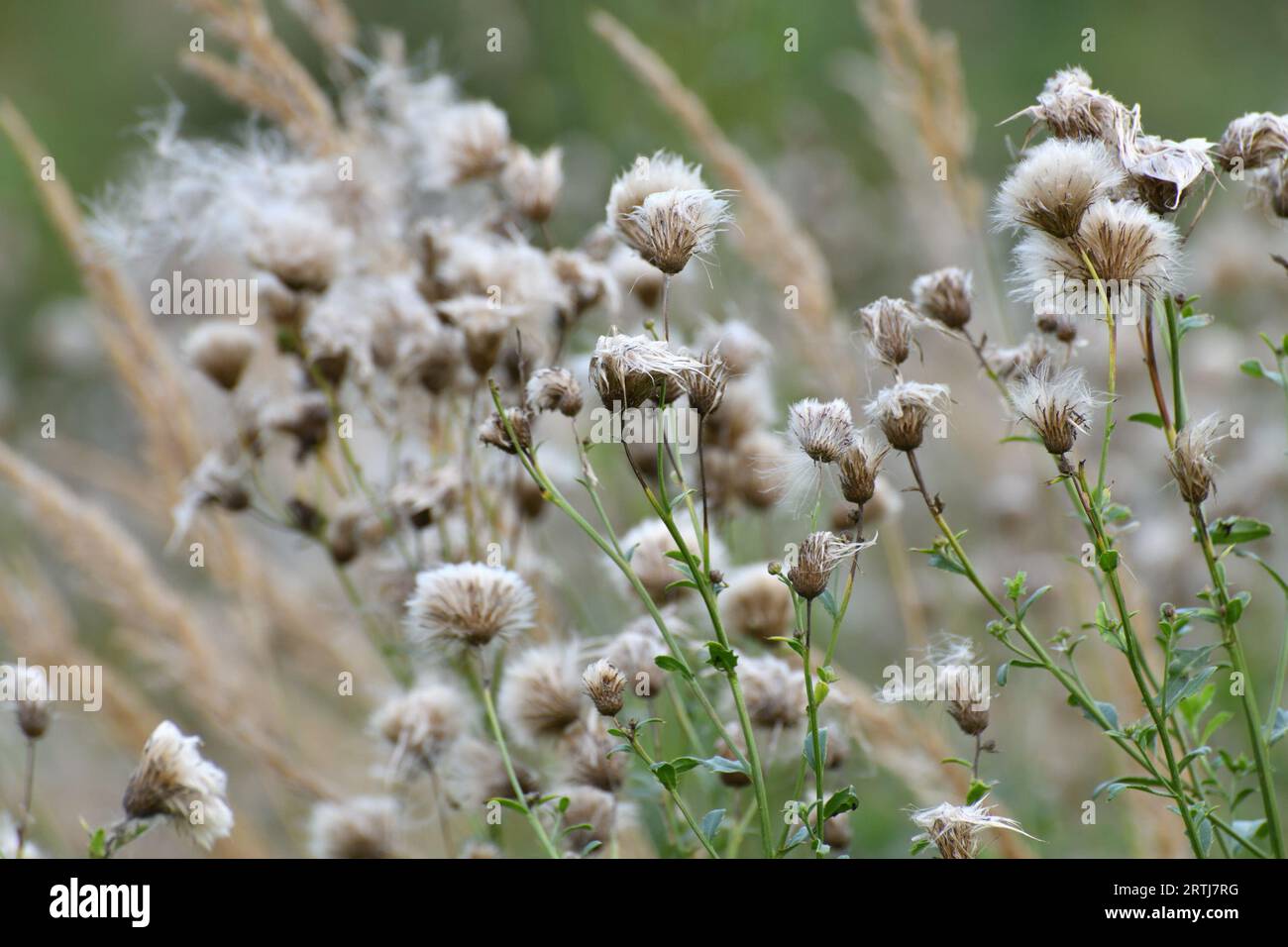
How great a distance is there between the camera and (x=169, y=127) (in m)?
1.49

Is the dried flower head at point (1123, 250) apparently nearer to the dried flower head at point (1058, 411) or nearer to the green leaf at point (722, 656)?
the dried flower head at point (1058, 411)

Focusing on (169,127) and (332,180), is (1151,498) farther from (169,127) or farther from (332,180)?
(169,127)

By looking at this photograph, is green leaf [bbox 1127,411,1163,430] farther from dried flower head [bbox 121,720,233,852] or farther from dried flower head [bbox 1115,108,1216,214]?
dried flower head [bbox 121,720,233,852]

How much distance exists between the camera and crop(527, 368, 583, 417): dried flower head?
0.93 meters

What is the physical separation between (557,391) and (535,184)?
1.32ft

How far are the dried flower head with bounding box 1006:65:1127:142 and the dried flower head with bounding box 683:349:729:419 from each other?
0.26 metres

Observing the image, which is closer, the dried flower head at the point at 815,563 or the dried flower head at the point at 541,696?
the dried flower head at the point at 815,563

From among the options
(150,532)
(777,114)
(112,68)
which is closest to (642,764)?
(777,114)

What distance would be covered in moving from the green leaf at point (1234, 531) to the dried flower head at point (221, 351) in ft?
3.22

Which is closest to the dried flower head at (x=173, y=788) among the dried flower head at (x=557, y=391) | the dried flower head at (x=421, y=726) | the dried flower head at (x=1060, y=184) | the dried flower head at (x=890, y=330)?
the dried flower head at (x=421, y=726)

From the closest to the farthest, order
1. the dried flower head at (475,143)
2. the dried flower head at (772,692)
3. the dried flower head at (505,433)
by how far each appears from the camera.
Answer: the dried flower head at (505,433)
the dried flower head at (772,692)
the dried flower head at (475,143)

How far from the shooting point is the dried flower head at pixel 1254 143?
2.81 feet

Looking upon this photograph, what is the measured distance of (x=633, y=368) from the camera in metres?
0.82

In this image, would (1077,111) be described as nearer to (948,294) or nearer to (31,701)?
(948,294)
